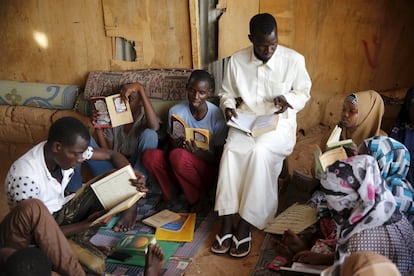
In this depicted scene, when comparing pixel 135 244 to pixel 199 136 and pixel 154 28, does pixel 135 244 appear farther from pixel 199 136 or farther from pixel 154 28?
pixel 154 28

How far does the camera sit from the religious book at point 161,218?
3.23m

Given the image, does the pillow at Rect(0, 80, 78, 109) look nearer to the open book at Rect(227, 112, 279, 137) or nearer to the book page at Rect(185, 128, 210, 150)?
the book page at Rect(185, 128, 210, 150)

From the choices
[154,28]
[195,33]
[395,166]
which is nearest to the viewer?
[395,166]

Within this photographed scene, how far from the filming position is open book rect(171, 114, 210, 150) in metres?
3.27

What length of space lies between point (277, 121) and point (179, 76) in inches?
51.2

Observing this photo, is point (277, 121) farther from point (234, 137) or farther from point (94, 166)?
point (94, 166)

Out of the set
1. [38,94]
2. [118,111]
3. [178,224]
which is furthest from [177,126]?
[38,94]

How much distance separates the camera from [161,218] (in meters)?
3.30

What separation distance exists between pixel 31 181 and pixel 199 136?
1.33 metres

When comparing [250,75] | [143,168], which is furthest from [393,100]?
[143,168]

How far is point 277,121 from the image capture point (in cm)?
300

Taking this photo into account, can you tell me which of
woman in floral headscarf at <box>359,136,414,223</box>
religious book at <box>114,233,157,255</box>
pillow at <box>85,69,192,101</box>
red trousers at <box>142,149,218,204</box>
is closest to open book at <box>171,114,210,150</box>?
red trousers at <box>142,149,218,204</box>

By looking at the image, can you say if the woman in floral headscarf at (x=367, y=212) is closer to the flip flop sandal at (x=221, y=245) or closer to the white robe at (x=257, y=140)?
the white robe at (x=257, y=140)

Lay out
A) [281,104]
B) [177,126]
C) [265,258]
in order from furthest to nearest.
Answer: [177,126] < [281,104] < [265,258]
